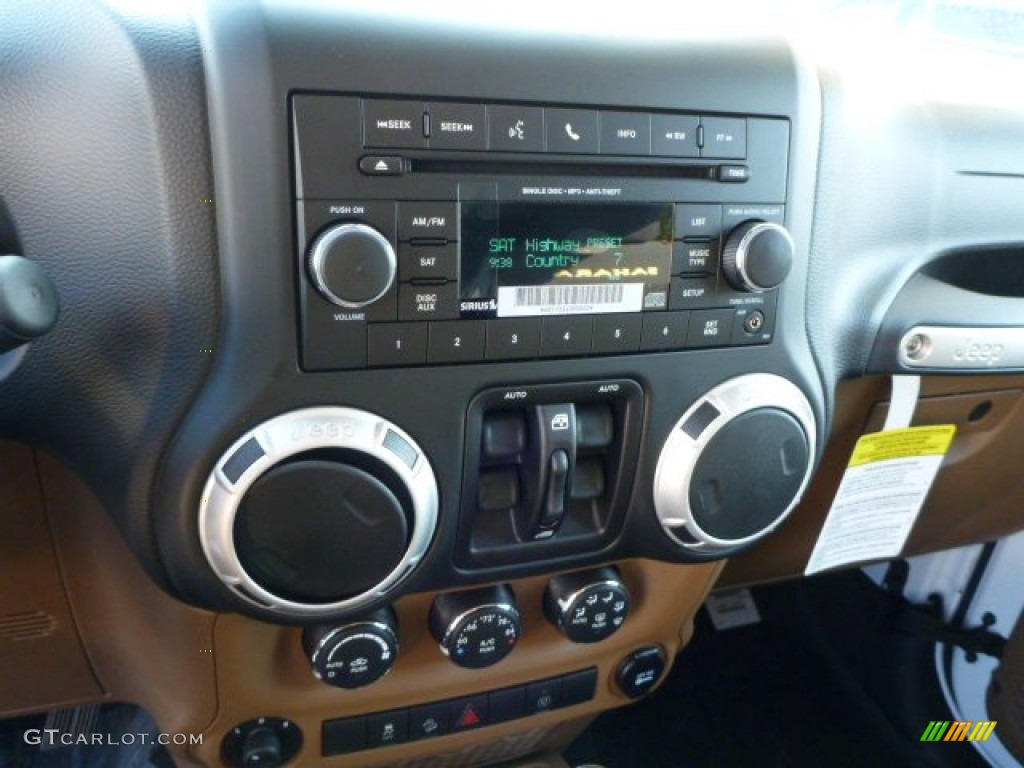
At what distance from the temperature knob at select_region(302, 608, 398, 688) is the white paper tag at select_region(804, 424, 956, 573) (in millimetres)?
507

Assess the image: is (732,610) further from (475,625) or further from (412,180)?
(412,180)

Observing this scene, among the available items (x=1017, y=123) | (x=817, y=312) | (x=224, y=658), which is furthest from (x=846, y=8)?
(x=224, y=658)

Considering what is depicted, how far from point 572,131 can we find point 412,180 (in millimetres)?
117

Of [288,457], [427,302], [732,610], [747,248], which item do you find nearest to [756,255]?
[747,248]

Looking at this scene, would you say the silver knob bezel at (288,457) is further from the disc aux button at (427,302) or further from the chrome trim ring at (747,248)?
the chrome trim ring at (747,248)

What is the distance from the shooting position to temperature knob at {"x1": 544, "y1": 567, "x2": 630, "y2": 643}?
0.79m

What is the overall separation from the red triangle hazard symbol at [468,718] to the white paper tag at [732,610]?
0.75 metres

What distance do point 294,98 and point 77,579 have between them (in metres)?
0.45

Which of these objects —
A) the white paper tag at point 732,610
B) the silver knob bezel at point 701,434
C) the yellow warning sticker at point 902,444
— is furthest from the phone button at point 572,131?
the white paper tag at point 732,610

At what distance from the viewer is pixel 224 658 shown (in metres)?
0.74

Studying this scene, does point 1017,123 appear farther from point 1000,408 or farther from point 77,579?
point 77,579

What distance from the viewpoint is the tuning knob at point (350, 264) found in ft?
1.83

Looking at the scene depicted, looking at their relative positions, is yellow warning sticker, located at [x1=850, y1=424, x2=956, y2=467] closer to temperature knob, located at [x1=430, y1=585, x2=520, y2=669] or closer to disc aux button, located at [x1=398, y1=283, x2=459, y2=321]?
temperature knob, located at [x1=430, y1=585, x2=520, y2=669]

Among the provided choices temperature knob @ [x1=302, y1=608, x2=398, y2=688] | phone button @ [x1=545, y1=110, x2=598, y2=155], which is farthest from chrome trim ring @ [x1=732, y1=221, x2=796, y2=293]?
temperature knob @ [x1=302, y1=608, x2=398, y2=688]
